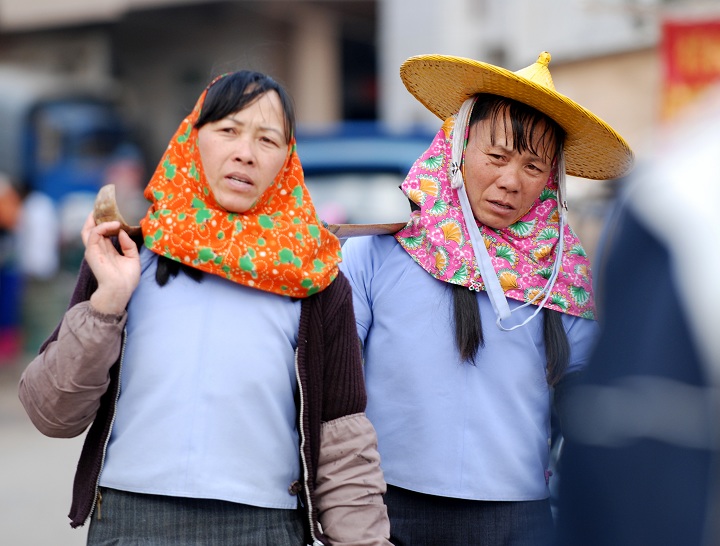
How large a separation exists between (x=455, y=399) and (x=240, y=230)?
1.92 ft

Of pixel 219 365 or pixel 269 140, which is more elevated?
pixel 269 140

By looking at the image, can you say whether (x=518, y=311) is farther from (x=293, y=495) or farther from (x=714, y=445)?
(x=714, y=445)

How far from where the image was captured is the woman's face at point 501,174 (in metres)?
2.45

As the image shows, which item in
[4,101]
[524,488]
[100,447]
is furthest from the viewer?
[4,101]

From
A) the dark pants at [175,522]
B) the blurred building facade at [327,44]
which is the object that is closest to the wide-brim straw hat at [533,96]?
the dark pants at [175,522]

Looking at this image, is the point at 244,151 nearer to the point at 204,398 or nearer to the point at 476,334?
the point at 204,398

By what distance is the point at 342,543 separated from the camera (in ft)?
7.16

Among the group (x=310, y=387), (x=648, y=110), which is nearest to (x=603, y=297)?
(x=310, y=387)

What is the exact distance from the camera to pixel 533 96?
242 centimetres

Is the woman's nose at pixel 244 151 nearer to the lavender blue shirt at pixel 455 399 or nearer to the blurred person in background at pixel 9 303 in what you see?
the lavender blue shirt at pixel 455 399

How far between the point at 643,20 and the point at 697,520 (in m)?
12.0

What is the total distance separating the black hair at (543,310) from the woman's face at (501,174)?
1 centimetres

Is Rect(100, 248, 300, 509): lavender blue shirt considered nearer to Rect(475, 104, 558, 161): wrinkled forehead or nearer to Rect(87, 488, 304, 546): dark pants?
Rect(87, 488, 304, 546): dark pants

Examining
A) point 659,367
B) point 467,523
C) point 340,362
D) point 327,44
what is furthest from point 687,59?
point 327,44
